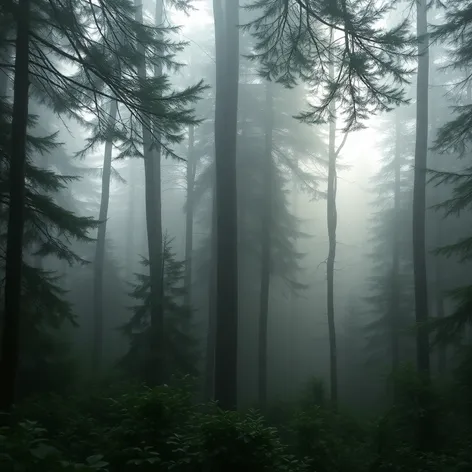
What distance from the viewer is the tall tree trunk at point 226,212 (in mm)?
8812

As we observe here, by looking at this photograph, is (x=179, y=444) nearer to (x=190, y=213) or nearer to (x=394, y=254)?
(x=190, y=213)

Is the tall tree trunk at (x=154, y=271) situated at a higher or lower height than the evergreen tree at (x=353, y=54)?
lower

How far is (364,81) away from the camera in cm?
742

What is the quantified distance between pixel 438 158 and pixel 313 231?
17439 millimetres

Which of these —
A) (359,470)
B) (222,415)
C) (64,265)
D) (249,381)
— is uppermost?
(64,265)

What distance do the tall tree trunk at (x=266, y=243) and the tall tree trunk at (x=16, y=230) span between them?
11060 mm

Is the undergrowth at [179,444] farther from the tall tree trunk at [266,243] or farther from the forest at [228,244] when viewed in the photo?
the tall tree trunk at [266,243]

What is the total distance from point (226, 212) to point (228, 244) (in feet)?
2.17

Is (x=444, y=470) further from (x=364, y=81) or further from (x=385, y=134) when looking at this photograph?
(x=385, y=134)

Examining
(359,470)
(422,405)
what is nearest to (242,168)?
(422,405)

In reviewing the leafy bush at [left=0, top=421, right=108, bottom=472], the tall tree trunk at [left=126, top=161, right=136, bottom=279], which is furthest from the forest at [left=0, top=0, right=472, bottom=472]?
the tall tree trunk at [left=126, top=161, right=136, bottom=279]

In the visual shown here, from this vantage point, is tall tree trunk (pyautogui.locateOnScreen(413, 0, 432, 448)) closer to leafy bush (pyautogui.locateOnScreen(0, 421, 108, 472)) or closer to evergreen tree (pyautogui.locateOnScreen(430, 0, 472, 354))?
evergreen tree (pyautogui.locateOnScreen(430, 0, 472, 354))

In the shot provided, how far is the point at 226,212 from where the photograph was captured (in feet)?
30.8

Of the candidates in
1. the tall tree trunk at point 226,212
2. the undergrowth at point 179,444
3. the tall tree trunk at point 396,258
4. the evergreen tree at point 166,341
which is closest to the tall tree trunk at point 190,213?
the evergreen tree at point 166,341
